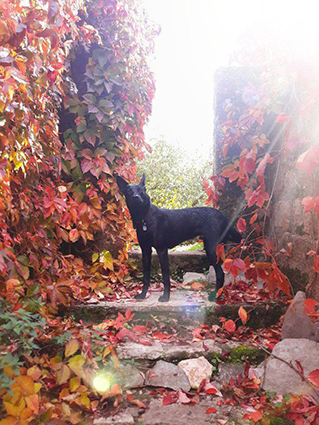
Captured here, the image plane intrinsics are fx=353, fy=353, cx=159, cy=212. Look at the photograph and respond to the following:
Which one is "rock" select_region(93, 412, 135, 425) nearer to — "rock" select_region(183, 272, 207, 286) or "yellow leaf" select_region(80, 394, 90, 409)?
"yellow leaf" select_region(80, 394, 90, 409)

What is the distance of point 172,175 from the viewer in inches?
399

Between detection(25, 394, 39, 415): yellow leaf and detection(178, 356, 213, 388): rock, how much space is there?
40.7 inches

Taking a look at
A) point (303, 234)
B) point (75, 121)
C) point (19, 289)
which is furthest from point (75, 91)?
point (303, 234)

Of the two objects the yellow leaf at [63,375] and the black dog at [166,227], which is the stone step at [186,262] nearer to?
the black dog at [166,227]

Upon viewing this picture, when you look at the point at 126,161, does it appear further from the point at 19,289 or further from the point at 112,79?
the point at 19,289

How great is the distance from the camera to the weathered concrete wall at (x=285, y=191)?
2.74 meters

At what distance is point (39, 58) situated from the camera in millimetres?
1897

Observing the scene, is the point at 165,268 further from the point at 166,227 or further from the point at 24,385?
the point at 24,385

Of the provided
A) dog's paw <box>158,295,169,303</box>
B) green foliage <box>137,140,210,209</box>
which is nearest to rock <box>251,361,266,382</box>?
dog's paw <box>158,295,169,303</box>

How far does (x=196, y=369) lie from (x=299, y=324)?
30.1 inches

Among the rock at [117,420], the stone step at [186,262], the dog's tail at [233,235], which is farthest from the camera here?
the stone step at [186,262]

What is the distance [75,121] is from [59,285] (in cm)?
176

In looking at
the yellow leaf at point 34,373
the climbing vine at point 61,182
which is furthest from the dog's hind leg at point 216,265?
the yellow leaf at point 34,373

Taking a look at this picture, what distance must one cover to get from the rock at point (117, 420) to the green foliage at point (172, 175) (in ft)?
23.3
